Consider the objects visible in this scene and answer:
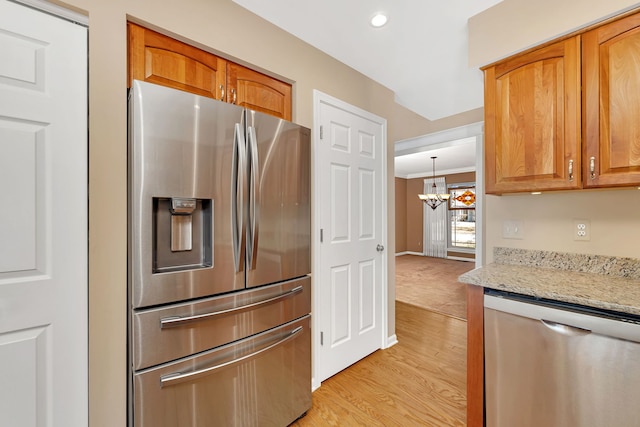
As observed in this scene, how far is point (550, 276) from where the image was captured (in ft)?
4.83

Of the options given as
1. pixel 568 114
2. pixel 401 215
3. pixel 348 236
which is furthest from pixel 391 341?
pixel 401 215

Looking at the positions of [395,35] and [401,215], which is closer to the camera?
Result: [395,35]

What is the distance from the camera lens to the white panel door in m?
1.01

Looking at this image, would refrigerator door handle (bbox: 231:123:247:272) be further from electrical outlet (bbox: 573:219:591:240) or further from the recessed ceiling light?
electrical outlet (bbox: 573:219:591:240)

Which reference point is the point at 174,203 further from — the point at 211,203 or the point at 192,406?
the point at 192,406

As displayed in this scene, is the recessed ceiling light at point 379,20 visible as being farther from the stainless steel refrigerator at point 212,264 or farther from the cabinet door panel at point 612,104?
the cabinet door panel at point 612,104

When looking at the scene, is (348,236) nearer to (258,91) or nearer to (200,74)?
(258,91)

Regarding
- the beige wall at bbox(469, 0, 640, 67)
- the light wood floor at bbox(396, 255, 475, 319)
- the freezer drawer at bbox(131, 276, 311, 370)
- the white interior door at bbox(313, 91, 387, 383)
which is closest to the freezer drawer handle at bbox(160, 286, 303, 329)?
the freezer drawer at bbox(131, 276, 311, 370)

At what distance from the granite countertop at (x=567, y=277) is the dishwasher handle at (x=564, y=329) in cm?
11

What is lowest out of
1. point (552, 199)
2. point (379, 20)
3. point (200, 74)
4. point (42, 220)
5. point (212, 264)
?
point (212, 264)

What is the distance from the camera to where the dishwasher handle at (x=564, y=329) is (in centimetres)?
113

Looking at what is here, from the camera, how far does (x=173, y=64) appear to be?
4.54 feet

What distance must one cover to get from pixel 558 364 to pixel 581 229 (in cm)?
88

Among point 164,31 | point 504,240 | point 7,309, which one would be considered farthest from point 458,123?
point 7,309
